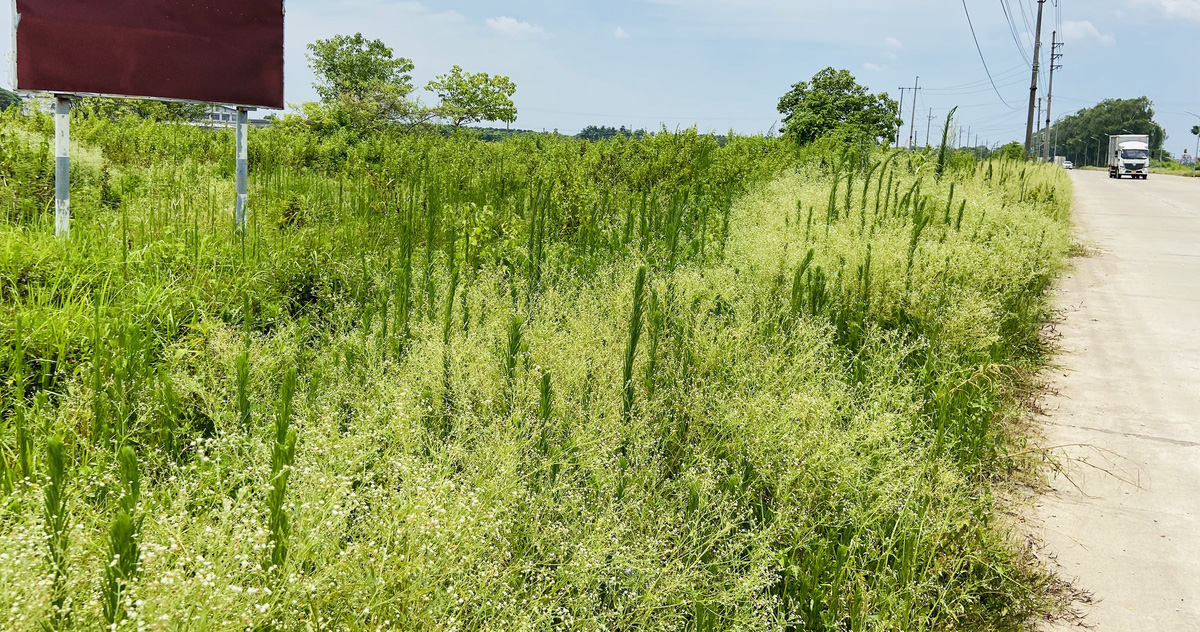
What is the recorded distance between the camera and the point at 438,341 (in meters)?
3.51

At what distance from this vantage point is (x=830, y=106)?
90.4ft

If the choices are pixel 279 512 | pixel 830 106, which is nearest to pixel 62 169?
pixel 279 512

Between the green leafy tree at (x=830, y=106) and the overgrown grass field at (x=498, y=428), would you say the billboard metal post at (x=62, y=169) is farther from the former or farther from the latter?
the green leafy tree at (x=830, y=106)

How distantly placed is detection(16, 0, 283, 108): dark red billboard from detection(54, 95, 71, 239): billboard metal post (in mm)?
156

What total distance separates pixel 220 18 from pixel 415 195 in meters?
2.07

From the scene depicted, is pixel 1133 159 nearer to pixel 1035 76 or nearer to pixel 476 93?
pixel 1035 76

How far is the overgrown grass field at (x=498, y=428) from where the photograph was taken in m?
1.97

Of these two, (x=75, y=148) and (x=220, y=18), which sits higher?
(x=220, y=18)

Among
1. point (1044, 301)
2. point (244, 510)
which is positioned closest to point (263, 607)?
point (244, 510)

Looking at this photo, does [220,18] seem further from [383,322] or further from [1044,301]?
[1044,301]

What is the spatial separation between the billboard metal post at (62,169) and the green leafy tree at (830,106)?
885 inches

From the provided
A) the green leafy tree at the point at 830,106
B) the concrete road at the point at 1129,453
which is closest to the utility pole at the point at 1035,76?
the green leafy tree at the point at 830,106

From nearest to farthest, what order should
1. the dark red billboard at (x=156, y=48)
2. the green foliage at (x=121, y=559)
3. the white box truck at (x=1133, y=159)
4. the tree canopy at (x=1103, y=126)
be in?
the green foliage at (x=121, y=559), the dark red billboard at (x=156, y=48), the white box truck at (x=1133, y=159), the tree canopy at (x=1103, y=126)

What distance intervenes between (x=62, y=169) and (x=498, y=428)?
4.53 m
